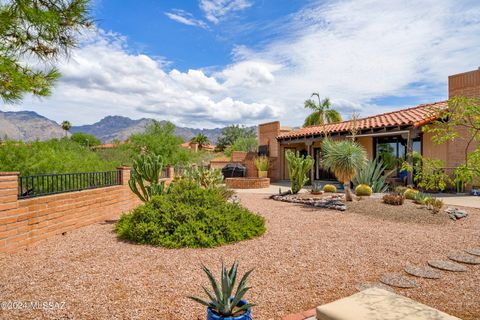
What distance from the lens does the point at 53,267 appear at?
459 centimetres

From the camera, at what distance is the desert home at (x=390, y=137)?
13.2 meters

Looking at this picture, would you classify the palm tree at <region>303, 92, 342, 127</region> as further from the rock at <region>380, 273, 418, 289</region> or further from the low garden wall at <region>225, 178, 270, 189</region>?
the rock at <region>380, 273, 418, 289</region>

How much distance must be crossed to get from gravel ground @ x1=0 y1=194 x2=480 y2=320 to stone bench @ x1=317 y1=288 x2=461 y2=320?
2.07 feet

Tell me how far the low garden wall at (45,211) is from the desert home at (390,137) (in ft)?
29.5

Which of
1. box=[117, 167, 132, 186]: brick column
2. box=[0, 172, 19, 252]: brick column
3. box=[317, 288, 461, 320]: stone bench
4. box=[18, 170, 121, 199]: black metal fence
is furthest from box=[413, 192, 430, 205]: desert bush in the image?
box=[0, 172, 19, 252]: brick column

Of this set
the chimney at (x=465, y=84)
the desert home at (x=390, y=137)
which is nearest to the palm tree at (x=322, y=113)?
the desert home at (x=390, y=137)

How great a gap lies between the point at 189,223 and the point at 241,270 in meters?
1.84

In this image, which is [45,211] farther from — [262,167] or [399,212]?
[262,167]

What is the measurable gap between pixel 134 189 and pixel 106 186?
89cm

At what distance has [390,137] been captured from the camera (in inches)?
629

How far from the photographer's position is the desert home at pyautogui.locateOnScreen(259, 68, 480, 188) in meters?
13.2

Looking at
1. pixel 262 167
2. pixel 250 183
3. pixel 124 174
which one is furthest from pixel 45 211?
pixel 262 167

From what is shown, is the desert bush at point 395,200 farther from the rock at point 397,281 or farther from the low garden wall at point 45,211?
the low garden wall at point 45,211

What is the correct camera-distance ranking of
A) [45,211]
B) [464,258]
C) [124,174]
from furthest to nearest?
1. [124,174]
2. [45,211]
3. [464,258]
